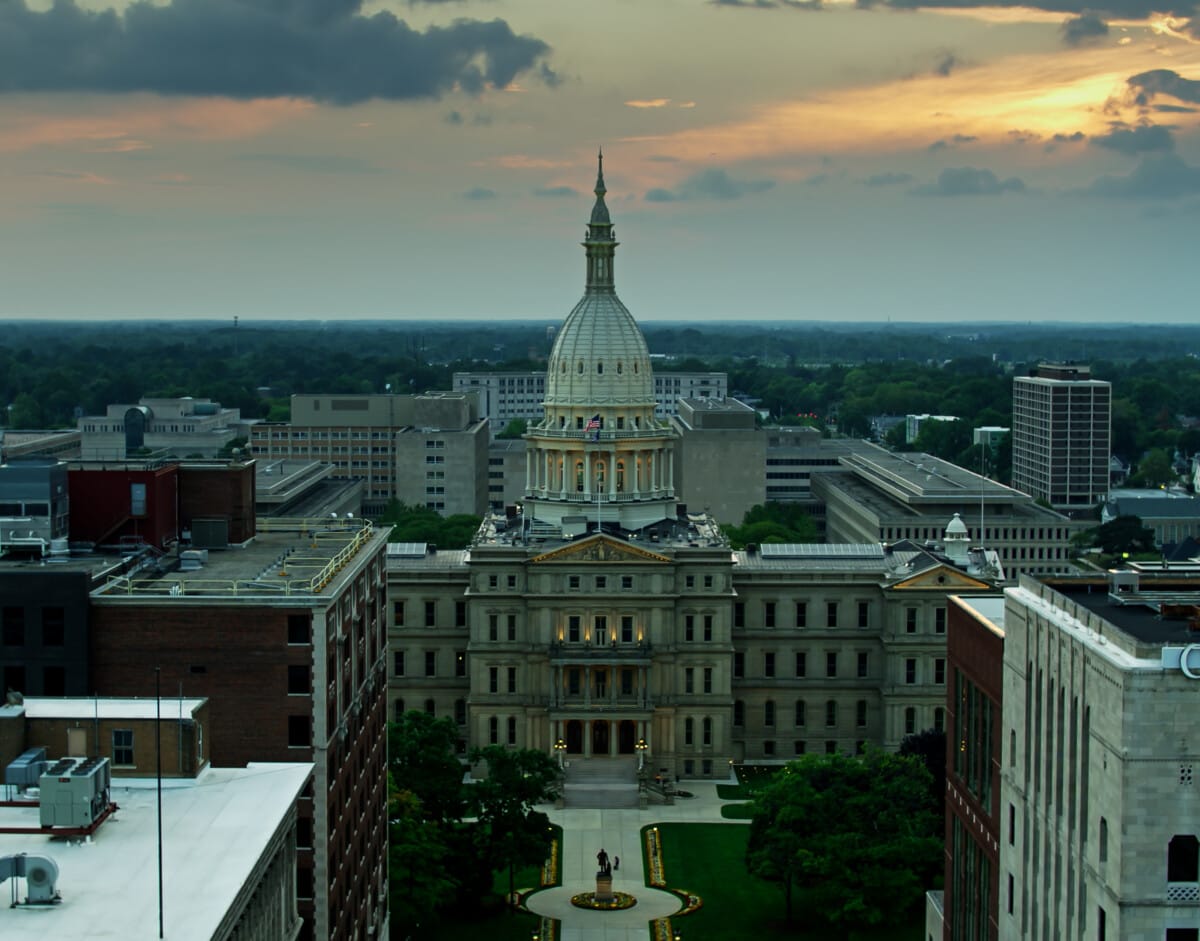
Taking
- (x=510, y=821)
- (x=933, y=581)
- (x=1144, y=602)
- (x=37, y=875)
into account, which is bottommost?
(x=510, y=821)

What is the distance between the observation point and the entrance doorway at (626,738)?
157 m

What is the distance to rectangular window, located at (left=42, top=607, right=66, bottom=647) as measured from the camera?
81875 mm

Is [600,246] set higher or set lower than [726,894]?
higher

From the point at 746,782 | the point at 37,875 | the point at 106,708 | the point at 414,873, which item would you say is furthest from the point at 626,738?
the point at 37,875

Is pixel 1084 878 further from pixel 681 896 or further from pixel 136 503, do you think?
pixel 681 896

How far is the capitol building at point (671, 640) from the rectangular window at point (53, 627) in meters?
74.5

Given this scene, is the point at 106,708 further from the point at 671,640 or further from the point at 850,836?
the point at 671,640

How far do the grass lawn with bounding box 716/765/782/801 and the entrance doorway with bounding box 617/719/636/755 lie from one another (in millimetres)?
7600

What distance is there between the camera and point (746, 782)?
15500 cm

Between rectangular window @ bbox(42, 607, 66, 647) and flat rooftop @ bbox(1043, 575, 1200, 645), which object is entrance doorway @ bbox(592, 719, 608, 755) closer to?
rectangular window @ bbox(42, 607, 66, 647)

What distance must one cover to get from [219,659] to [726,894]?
50.6m

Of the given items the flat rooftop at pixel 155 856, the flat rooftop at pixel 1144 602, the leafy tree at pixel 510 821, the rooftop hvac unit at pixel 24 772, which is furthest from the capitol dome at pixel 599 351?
the rooftop hvac unit at pixel 24 772

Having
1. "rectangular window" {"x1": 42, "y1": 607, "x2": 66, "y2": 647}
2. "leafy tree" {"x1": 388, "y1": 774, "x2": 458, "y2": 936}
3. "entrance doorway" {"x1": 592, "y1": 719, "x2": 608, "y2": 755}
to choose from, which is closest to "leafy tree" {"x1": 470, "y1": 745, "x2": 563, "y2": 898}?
"leafy tree" {"x1": 388, "y1": 774, "x2": 458, "y2": 936}

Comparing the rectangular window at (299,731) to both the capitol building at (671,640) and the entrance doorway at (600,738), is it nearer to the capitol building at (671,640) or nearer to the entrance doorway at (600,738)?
the capitol building at (671,640)
